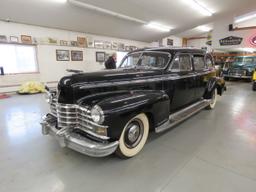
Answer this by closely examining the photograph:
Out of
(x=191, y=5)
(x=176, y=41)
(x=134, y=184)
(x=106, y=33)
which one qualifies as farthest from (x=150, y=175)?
(x=176, y=41)

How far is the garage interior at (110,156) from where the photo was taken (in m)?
1.93

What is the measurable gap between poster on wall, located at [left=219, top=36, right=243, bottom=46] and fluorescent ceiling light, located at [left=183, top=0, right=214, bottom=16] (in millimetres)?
4188

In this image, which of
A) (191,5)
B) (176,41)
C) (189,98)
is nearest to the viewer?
(189,98)

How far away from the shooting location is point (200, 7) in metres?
8.70

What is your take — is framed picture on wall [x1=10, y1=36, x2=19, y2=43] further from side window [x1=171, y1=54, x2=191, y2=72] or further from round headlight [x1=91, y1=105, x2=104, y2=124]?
round headlight [x1=91, y1=105, x2=104, y2=124]

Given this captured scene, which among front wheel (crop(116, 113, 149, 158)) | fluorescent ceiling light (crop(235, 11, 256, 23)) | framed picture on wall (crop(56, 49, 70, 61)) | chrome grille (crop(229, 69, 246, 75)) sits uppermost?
fluorescent ceiling light (crop(235, 11, 256, 23))

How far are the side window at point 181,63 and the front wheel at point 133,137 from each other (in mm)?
1244

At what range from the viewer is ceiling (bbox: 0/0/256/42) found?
257 inches

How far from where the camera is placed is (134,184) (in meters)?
1.85

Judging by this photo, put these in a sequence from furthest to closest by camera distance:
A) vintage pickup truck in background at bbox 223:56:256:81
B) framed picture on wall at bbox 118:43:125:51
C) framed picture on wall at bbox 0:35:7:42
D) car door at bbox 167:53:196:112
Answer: framed picture on wall at bbox 118:43:125:51 → vintage pickup truck in background at bbox 223:56:256:81 → framed picture on wall at bbox 0:35:7:42 → car door at bbox 167:53:196:112

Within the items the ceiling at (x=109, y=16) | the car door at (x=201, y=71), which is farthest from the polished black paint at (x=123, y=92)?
the ceiling at (x=109, y=16)

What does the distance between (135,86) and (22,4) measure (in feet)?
20.2

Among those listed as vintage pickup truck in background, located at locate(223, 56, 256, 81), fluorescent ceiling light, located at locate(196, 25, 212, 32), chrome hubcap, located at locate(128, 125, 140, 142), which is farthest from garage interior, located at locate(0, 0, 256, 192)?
fluorescent ceiling light, located at locate(196, 25, 212, 32)

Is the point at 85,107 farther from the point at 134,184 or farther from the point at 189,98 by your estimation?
the point at 189,98
